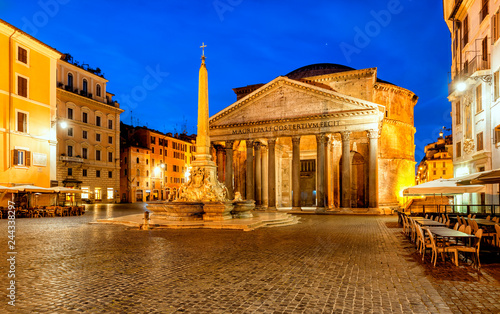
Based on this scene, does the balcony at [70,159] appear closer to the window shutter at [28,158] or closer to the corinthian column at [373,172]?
the window shutter at [28,158]

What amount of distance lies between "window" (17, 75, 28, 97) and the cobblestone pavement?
2019cm

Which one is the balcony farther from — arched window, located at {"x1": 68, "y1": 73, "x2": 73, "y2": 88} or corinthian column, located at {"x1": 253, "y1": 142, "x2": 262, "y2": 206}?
corinthian column, located at {"x1": 253, "y1": 142, "x2": 262, "y2": 206}

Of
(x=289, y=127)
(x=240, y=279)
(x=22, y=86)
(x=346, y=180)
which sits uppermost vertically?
(x=22, y=86)

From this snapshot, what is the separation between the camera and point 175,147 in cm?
7006

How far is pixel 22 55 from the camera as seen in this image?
2762cm

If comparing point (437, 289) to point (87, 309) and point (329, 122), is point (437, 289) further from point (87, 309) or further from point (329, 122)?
point (329, 122)

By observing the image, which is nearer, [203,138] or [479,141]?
[203,138]

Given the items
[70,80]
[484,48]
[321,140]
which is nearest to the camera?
[484,48]

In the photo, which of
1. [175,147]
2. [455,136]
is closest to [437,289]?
[455,136]

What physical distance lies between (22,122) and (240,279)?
88.7 ft

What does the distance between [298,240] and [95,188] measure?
40778 millimetres

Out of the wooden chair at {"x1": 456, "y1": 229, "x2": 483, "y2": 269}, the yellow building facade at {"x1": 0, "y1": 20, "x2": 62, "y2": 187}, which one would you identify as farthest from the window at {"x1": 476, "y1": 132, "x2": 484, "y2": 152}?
the yellow building facade at {"x1": 0, "y1": 20, "x2": 62, "y2": 187}

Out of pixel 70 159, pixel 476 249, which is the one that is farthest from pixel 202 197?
pixel 70 159

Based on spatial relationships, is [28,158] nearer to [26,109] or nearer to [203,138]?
[26,109]
